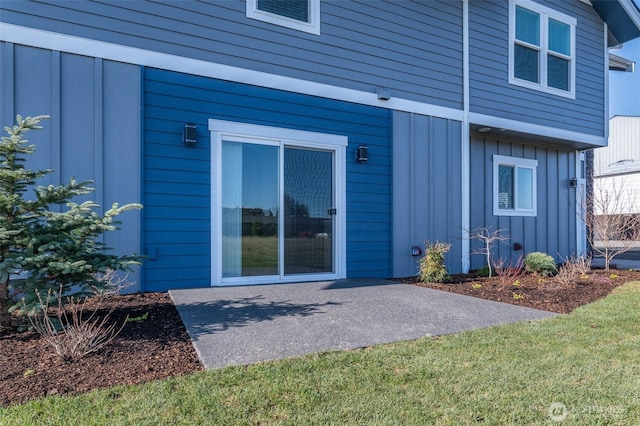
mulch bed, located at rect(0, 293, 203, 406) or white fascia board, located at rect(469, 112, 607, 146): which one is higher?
white fascia board, located at rect(469, 112, 607, 146)

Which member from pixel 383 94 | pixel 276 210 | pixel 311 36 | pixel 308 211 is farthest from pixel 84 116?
pixel 383 94

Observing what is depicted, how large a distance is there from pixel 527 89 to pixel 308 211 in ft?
17.4

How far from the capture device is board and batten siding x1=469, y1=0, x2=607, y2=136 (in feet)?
25.1

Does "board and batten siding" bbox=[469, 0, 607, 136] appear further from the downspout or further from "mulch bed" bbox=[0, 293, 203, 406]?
"mulch bed" bbox=[0, 293, 203, 406]

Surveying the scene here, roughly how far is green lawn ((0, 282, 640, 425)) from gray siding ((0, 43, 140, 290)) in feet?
9.65

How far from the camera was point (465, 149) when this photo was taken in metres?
7.57

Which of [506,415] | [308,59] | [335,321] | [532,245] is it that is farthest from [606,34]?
[506,415]

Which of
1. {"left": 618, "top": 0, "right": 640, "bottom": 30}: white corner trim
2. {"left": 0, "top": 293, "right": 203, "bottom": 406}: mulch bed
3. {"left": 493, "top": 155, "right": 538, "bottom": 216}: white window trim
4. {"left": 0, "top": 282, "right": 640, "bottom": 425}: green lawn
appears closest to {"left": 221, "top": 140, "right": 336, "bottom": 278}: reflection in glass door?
{"left": 0, "top": 293, "right": 203, "bottom": 406}: mulch bed

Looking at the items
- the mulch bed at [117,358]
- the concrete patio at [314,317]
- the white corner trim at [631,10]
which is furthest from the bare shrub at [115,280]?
the white corner trim at [631,10]

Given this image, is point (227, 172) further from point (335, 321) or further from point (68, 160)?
point (335, 321)

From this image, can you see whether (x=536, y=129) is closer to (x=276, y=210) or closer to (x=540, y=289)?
(x=540, y=289)

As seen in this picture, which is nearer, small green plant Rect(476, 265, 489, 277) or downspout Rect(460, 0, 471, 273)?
small green plant Rect(476, 265, 489, 277)

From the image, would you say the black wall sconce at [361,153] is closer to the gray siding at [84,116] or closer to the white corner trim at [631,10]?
the gray siding at [84,116]

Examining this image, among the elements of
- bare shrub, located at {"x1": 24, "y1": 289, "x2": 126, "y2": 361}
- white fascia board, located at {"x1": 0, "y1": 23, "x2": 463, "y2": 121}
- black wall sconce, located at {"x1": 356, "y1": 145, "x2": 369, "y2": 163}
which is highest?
white fascia board, located at {"x1": 0, "y1": 23, "x2": 463, "y2": 121}
